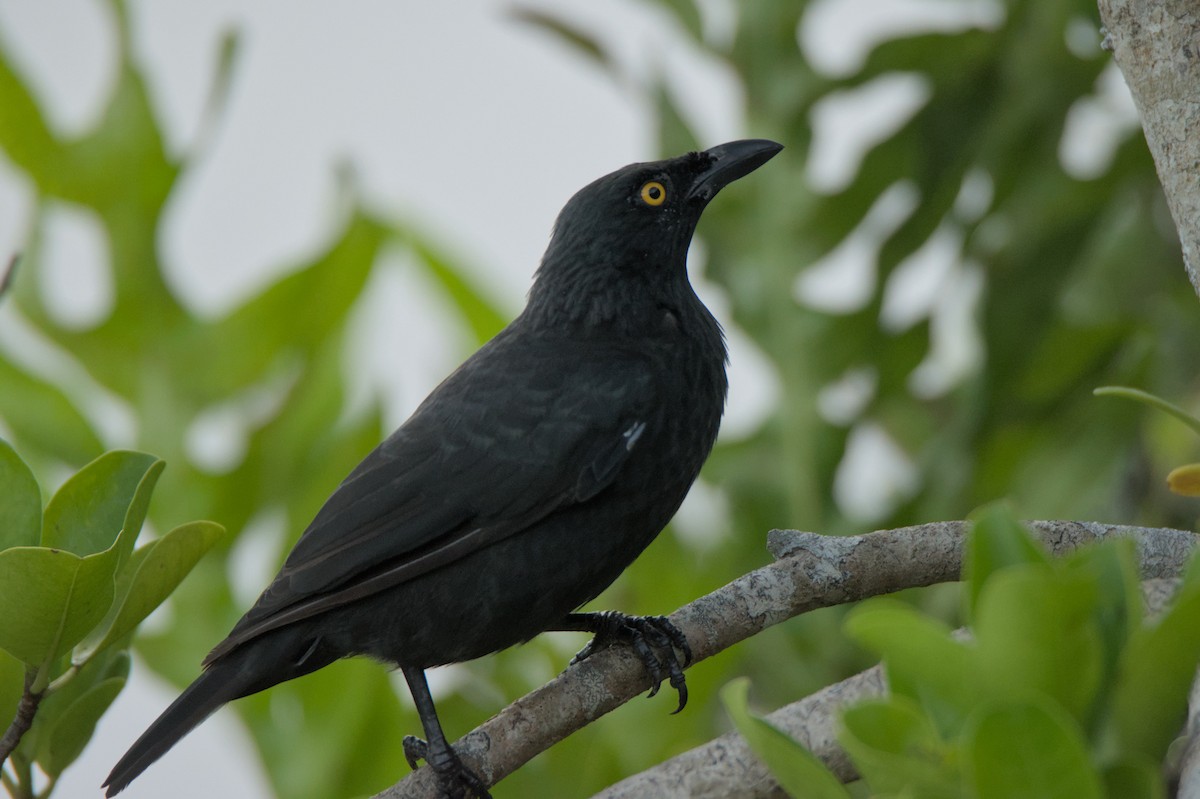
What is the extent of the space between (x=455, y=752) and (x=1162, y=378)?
368 cm

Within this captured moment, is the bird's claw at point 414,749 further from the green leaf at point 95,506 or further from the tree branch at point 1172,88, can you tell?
the tree branch at point 1172,88

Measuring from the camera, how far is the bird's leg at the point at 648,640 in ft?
8.72

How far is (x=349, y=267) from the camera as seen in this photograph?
4477 millimetres

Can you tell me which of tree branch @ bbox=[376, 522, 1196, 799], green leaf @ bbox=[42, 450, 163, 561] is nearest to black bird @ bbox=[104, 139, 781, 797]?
tree branch @ bbox=[376, 522, 1196, 799]

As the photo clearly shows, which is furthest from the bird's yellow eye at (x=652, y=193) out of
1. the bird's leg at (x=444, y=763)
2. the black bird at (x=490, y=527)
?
the bird's leg at (x=444, y=763)

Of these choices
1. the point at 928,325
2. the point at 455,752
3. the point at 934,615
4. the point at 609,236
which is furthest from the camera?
the point at 928,325

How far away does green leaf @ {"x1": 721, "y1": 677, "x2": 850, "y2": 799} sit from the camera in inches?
50.3

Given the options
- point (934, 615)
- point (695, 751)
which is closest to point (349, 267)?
point (934, 615)

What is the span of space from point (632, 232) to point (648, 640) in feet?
3.89

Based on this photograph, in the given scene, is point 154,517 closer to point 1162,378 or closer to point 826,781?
point 826,781

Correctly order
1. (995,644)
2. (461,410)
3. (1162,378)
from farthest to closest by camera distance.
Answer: (1162,378) → (461,410) → (995,644)

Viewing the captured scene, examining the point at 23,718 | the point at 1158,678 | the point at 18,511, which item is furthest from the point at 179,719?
the point at 1158,678

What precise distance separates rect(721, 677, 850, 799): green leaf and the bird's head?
6.78 feet

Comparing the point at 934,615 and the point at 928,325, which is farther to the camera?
the point at 928,325
